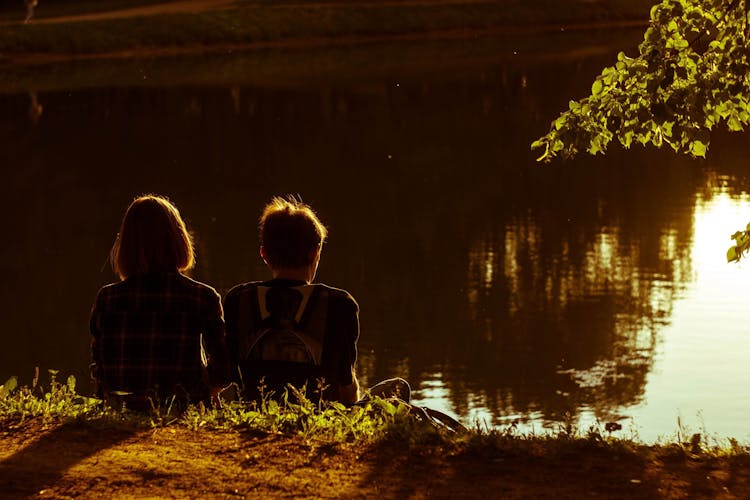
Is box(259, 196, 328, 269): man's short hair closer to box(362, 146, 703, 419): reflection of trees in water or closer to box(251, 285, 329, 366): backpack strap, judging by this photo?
box(251, 285, 329, 366): backpack strap

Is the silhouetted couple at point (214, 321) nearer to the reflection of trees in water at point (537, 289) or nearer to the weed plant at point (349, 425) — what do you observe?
the weed plant at point (349, 425)

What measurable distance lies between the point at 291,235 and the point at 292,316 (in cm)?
32

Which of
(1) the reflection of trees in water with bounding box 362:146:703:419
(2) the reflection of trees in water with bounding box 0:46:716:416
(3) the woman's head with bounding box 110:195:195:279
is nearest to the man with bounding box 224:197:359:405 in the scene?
(3) the woman's head with bounding box 110:195:195:279

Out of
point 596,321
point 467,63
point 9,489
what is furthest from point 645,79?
point 467,63

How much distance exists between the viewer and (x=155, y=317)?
570cm

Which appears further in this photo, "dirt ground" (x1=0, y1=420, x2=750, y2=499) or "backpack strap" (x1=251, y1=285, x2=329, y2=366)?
"backpack strap" (x1=251, y1=285, x2=329, y2=366)

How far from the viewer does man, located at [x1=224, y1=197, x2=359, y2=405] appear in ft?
18.0

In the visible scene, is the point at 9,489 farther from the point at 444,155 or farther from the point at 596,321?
the point at 444,155

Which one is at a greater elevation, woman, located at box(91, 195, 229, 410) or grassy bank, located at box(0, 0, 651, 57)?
grassy bank, located at box(0, 0, 651, 57)

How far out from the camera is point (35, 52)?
4438cm

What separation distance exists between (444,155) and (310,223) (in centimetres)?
2162

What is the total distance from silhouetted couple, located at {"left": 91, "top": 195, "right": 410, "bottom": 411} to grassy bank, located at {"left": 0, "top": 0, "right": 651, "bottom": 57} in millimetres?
39813

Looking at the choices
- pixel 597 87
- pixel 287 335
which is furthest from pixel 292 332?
pixel 597 87

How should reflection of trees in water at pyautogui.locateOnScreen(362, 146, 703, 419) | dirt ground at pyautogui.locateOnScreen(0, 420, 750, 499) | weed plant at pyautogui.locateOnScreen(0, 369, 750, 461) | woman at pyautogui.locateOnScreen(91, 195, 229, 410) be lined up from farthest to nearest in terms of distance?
reflection of trees in water at pyautogui.locateOnScreen(362, 146, 703, 419)
woman at pyautogui.locateOnScreen(91, 195, 229, 410)
weed plant at pyautogui.locateOnScreen(0, 369, 750, 461)
dirt ground at pyautogui.locateOnScreen(0, 420, 750, 499)
